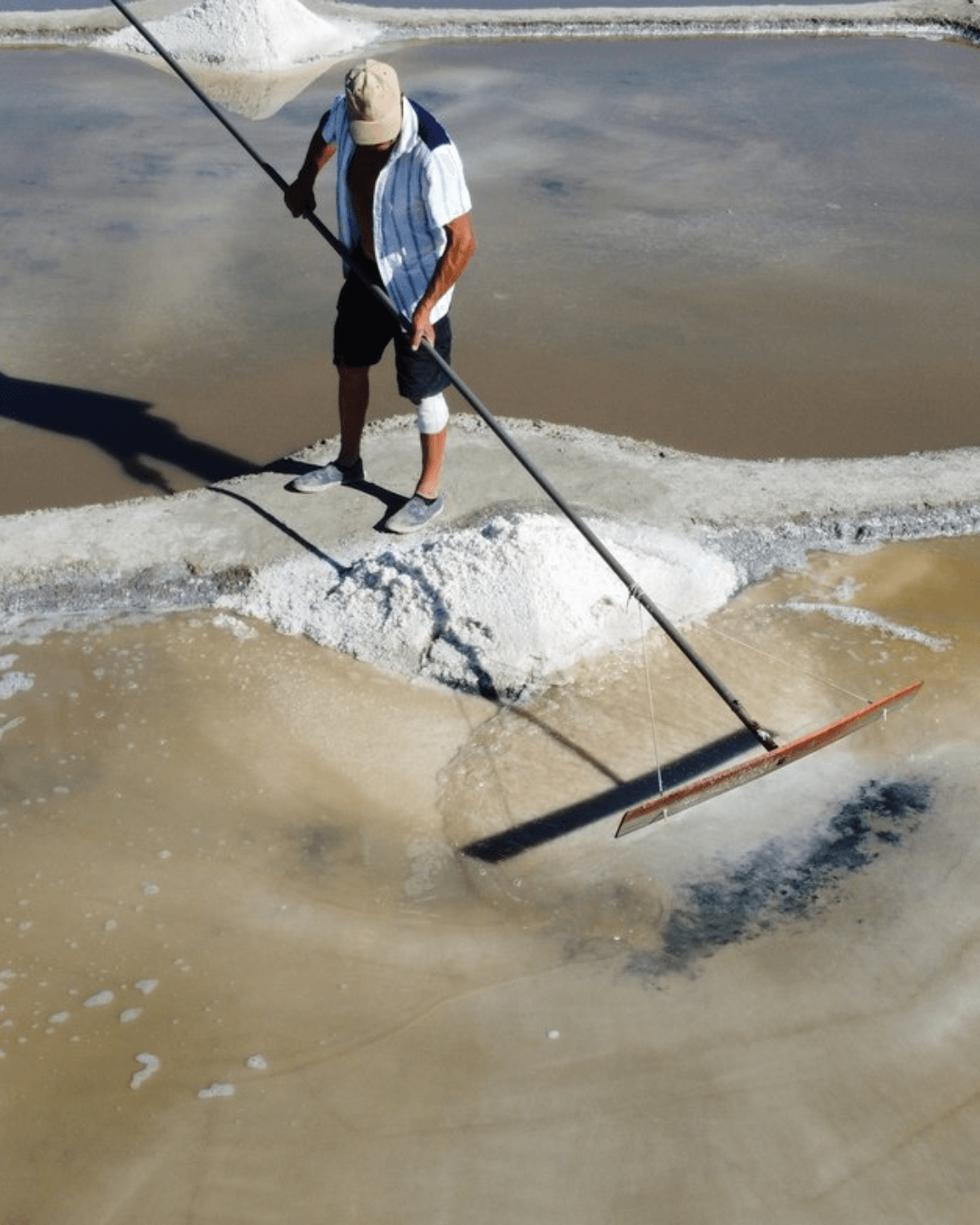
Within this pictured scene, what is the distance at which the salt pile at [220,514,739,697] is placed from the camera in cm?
337

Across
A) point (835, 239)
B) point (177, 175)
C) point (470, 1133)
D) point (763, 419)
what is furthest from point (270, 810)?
point (177, 175)

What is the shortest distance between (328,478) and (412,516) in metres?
0.37

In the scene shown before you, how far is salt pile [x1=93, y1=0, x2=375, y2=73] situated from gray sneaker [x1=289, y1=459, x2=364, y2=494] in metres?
5.73

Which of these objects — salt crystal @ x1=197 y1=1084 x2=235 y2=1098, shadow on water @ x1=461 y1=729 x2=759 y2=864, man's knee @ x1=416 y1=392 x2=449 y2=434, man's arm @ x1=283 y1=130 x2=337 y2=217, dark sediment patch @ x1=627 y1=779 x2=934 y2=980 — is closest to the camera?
salt crystal @ x1=197 y1=1084 x2=235 y2=1098

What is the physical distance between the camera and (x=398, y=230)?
132 inches

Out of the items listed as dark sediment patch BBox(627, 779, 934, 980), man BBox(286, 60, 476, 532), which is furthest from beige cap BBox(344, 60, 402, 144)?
dark sediment patch BBox(627, 779, 934, 980)

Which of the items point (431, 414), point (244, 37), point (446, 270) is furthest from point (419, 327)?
point (244, 37)

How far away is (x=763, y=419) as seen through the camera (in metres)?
4.86

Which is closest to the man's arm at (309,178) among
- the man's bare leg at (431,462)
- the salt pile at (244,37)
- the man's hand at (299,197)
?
the man's hand at (299,197)

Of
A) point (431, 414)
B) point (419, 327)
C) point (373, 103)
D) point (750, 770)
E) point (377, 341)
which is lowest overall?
point (750, 770)

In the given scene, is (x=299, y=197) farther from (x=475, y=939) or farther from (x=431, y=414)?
(x=475, y=939)

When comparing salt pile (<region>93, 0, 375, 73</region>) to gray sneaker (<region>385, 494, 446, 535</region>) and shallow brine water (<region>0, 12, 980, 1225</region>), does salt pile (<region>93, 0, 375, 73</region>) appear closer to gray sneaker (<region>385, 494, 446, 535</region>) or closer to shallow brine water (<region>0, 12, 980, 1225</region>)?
shallow brine water (<region>0, 12, 980, 1225</region>)

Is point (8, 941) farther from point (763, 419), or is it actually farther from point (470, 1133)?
point (763, 419)

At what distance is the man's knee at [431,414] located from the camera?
3.70 meters
